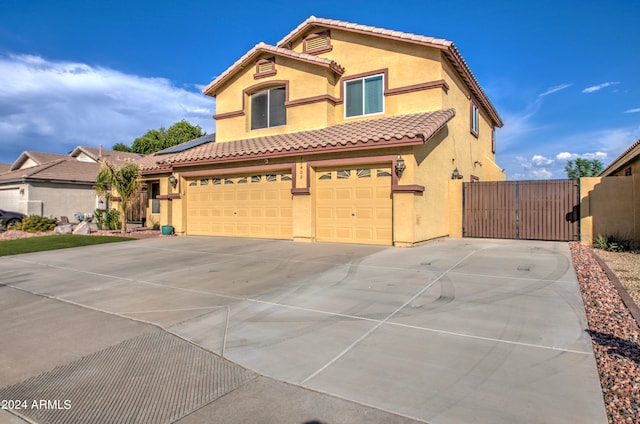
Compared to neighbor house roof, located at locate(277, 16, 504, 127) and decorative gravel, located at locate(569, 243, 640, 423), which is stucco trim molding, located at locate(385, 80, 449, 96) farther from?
decorative gravel, located at locate(569, 243, 640, 423)

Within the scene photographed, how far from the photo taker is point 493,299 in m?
6.10

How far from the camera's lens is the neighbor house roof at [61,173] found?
2530 cm

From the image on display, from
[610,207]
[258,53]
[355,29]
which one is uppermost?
[355,29]

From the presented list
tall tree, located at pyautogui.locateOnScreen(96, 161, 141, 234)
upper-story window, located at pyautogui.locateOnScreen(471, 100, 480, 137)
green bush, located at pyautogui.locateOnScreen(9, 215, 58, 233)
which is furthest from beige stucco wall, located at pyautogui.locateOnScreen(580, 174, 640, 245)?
green bush, located at pyautogui.locateOnScreen(9, 215, 58, 233)

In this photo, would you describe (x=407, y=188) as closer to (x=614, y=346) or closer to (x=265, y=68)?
(x=614, y=346)

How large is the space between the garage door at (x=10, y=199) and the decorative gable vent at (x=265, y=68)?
20.2 meters

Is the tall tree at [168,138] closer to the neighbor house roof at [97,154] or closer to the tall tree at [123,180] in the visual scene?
the neighbor house roof at [97,154]

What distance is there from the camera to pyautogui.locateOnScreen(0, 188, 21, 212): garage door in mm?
25766

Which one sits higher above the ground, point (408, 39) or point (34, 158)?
point (408, 39)

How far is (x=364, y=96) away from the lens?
1540 centimetres

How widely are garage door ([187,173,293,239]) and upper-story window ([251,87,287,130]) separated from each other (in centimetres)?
303

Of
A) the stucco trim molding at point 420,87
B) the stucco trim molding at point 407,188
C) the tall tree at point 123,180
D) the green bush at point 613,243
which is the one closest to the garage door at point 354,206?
the stucco trim molding at point 407,188

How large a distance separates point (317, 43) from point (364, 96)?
3.82 meters

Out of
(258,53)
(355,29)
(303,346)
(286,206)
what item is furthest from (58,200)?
(303,346)
